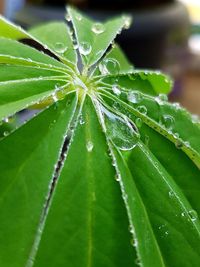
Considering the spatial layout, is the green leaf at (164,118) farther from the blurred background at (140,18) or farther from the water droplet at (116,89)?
the blurred background at (140,18)

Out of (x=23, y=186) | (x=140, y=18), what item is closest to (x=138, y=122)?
(x=23, y=186)

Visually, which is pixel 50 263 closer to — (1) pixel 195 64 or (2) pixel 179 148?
(2) pixel 179 148

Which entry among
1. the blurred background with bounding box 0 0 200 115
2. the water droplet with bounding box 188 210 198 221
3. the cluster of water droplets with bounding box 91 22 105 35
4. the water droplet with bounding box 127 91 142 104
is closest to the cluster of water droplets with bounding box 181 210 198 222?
the water droplet with bounding box 188 210 198 221

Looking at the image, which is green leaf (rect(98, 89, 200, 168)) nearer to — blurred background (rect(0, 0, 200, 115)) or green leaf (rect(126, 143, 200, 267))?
green leaf (rect(126, 143, 200, 267))

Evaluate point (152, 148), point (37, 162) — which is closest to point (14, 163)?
point (37, 162)

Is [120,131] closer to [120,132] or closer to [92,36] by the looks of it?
[120,132]

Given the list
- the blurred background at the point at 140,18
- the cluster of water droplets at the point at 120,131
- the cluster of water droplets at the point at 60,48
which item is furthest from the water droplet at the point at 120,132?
the blurred background at the point at 140,18
